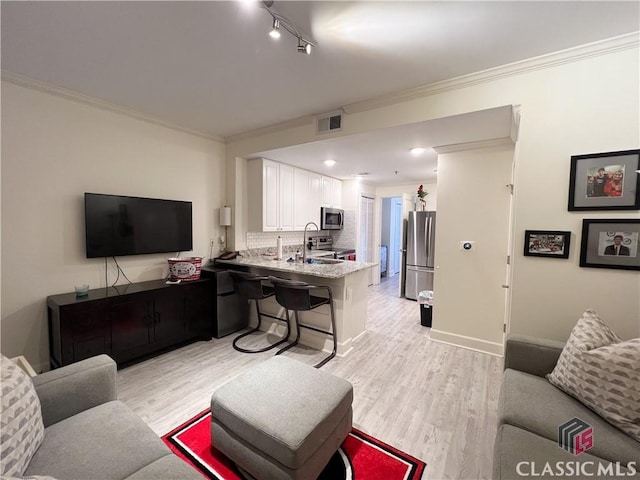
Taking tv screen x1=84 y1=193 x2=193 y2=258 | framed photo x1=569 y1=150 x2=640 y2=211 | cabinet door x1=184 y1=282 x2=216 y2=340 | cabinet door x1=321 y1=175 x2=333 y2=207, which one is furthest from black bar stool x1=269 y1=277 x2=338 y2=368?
cabinet door x1=321 y1=175 x2=333 y2=207

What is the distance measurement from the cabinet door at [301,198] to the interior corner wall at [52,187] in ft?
6.80

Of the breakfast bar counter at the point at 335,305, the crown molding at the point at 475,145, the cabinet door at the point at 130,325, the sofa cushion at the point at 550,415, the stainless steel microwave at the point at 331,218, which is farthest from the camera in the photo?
the stainless steel microwave at the point at 331,218

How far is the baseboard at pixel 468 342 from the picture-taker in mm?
3098

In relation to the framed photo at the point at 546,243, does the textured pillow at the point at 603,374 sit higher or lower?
lower

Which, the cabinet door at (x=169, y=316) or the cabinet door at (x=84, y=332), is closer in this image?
the cabinet door at (x=84, y=332)

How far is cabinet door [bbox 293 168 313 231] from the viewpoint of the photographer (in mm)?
4750

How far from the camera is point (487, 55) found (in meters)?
2.03

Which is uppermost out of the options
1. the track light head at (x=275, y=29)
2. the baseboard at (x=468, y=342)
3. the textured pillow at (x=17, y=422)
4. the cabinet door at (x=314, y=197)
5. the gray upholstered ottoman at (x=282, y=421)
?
the track light head at (x=275, y=29)

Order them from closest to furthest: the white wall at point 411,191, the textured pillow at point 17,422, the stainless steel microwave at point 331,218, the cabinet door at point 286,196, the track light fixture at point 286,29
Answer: the textured pillow at point 17,422, the track light fixture at point 286,29, the cabinet door at point 286,196, the stainless steel microwave at point 331,218, the white wall at point 411,191

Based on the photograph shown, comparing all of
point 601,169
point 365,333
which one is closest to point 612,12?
point 601,169

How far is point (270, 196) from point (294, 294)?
6.19 feet

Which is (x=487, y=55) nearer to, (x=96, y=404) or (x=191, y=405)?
(x=96, y=404)

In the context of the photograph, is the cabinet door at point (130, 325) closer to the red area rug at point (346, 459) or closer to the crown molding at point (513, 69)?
the red area rug at point (346, 459)

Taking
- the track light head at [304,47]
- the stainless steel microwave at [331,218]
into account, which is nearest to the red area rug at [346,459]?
the track light head at [304,47]
